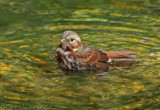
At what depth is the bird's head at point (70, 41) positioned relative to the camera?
987cm

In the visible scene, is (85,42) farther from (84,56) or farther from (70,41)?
(84,56)

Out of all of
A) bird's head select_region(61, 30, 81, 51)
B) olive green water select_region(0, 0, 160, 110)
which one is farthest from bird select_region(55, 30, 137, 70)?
olive green water select_region(0, 0, 160, 110)

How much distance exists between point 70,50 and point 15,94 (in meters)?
1.76

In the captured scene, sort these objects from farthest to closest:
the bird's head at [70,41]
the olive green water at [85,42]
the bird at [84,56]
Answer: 1. the bird's head at [70,41]
2. the bird at [84,56]
3. the olive green water at [85,42]

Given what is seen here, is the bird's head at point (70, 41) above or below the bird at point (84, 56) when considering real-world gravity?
above

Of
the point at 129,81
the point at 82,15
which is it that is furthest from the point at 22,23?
the point at 129,81

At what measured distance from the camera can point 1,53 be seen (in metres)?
10.2

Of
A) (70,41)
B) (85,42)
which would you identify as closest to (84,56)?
(70,41)

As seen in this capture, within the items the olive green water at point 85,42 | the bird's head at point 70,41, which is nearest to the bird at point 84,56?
the bird's head at point 70,41

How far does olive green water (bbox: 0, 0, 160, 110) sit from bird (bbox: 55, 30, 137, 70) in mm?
188

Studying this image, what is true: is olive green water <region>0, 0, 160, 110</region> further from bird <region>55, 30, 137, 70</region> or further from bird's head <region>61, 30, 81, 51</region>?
bird's head <region>61, 30, 81, 51</region>

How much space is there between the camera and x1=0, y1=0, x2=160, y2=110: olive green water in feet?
27.0

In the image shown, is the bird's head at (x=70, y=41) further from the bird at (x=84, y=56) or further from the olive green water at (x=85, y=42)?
the olive green water at (x=85, y=42)

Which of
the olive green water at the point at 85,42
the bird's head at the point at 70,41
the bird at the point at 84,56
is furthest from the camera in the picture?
the bird's head at the point at 70,41
